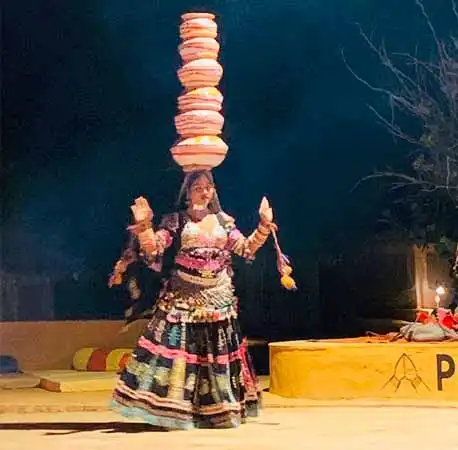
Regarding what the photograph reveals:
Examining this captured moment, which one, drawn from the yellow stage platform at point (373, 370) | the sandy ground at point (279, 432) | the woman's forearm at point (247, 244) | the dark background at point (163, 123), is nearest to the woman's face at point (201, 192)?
the woman's forearm at point (247, 244)

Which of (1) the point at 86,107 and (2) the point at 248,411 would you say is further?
(1) the point at 86,107

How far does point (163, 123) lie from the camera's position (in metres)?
12.7

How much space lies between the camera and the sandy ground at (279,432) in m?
5.89

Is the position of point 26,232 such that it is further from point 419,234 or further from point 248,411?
point 248,411

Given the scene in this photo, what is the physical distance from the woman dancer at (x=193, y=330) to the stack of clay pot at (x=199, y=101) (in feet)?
0.44

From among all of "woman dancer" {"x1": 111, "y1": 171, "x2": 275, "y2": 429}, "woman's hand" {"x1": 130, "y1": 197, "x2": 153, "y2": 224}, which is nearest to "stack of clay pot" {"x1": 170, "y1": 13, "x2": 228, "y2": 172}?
"woman dancer" {"x1": 111, "y1": 171, "x2": 275, "y2": 429}

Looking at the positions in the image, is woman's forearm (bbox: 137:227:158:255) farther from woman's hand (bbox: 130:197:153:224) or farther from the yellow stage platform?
the yellow stage platform

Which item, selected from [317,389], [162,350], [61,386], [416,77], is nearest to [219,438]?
[162,350]

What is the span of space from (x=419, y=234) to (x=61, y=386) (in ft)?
12.5

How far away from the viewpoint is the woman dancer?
6.34 m

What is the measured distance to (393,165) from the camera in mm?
12555

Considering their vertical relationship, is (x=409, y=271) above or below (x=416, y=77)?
below

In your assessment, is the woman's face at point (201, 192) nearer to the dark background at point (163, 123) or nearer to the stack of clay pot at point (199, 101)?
the stack of clay pot at point (199, 101)

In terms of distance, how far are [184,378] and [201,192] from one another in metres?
1.00
